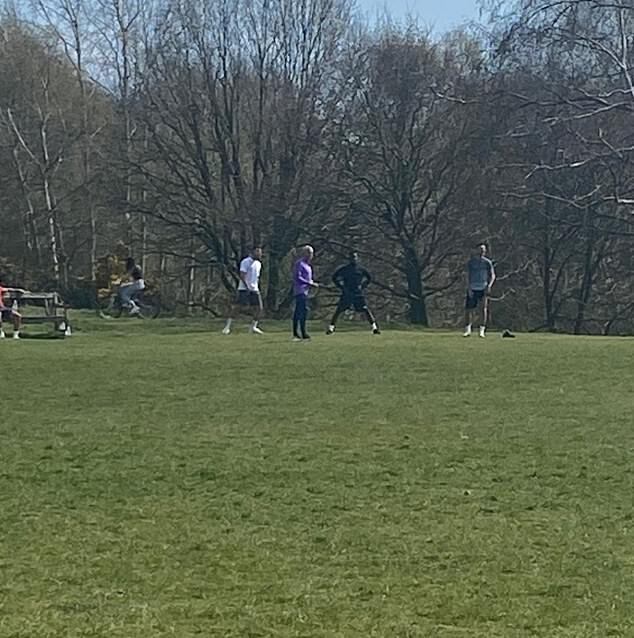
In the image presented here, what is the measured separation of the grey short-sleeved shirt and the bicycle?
13.3 m

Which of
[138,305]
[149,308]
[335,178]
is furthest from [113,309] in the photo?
[335,178]

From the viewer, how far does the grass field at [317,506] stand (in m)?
5.86

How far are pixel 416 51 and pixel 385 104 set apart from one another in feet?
6.21

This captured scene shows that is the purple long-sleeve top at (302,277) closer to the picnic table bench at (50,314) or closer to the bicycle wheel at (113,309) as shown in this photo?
the picnic table bench at (50,314)

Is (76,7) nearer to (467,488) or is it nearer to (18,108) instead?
(18,108)

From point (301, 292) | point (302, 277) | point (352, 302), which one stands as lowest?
point (352, 302)

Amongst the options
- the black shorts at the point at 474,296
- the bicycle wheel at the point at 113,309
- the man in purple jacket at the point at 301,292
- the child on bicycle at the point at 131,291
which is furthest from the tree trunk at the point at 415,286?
the man in purple jacket at the point at 301,292

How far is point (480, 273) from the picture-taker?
24781 mm

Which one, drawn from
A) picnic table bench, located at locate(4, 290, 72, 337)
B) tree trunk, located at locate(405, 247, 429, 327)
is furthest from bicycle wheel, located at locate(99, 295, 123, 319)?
tree trunk, located at locate(405, 247, 429, 327)

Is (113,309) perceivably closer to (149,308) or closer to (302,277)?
(149,308)

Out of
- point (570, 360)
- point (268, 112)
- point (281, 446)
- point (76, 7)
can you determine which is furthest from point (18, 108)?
point (281, 446)

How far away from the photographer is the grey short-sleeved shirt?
81.0 feet

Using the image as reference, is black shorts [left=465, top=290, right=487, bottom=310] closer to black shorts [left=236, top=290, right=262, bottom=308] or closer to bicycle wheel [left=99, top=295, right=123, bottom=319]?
black shorts [left=236, top=290, right=262, bottom=308]

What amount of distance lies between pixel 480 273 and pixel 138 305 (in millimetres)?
14678
